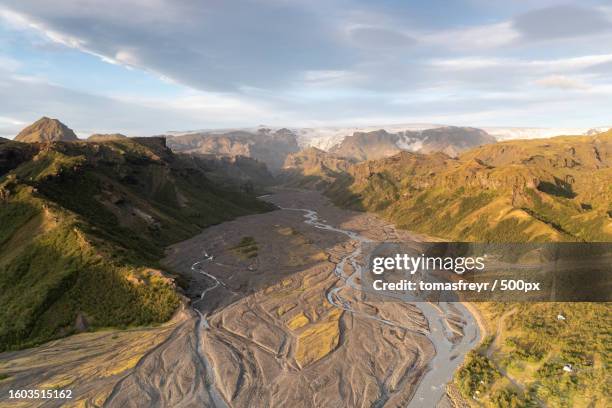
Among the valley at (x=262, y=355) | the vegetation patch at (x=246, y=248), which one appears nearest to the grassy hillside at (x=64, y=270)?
the valley at (x=262, y=355)

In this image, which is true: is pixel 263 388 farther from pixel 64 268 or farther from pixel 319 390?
pixel 64 268

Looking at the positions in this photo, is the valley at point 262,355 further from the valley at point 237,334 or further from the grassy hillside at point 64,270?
the grassy hillside at point 64,270

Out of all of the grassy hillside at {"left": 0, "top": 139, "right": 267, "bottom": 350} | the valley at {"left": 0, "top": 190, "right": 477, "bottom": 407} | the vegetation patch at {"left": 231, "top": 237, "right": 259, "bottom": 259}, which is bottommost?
the vegetation patch at {"left": 231, "top": 237, "right": 259, "bottom": 259}

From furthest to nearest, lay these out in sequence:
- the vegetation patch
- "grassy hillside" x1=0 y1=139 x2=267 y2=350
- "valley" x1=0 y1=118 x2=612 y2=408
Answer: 1. the vegetation patch
2. "grassy hillside" x1=0 y1=139 x2=267 y2=350
3. "valley" x1=0 y1=118 x2=612 y2=408

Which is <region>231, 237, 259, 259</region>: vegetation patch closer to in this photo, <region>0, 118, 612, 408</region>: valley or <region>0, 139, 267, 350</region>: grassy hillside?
Answer: <region>0, 118, 612, 408</region>: valley

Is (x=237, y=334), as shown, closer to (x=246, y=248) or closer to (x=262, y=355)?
(x=262, y=355)

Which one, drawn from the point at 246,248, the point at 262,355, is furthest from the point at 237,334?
the point at 246,248

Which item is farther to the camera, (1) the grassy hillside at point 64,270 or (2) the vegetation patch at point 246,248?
(2) the vegetation patch at point 246,248

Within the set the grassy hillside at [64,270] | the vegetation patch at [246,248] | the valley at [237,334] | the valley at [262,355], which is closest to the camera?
the valley at [262,355]

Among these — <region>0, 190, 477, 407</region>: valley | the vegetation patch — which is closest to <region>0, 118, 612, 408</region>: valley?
<region>0, 190, 477, 407</region>: valley

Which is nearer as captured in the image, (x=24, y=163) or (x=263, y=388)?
(x=263, y=388)

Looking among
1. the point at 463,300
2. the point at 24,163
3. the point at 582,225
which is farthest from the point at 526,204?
the point at 24,163
